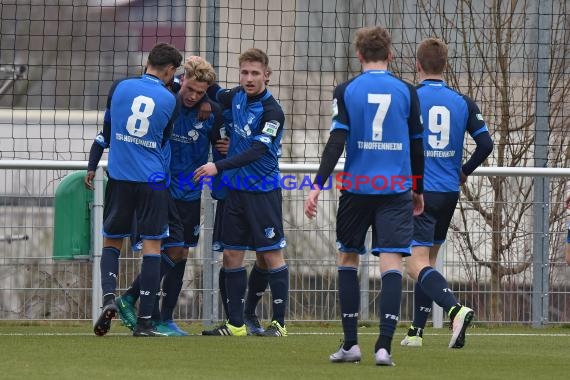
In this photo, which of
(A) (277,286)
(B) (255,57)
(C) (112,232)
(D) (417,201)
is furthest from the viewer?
(A) (277,286)

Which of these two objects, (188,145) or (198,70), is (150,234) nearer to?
(188,145)

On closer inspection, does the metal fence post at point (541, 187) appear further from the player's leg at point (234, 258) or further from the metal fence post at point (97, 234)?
the metal fence post at point (97, 234)

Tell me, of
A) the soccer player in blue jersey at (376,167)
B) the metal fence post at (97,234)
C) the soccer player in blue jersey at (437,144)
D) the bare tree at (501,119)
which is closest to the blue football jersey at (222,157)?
the metal fence post at (97,234)

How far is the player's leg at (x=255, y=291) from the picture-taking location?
10.3 metres

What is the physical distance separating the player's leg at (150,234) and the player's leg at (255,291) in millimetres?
1014

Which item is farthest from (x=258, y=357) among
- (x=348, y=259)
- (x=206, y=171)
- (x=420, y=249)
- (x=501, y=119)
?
(x=501, y=119)

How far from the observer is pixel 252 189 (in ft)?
Result: 32.6

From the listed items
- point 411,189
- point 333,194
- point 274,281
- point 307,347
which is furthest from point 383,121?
point 333,194

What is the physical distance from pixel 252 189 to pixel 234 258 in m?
0.52

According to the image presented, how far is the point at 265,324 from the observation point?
38.9 ft

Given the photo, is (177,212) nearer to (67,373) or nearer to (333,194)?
(333,194)

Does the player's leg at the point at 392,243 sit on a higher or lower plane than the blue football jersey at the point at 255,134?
lower

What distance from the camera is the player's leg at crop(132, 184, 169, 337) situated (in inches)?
372

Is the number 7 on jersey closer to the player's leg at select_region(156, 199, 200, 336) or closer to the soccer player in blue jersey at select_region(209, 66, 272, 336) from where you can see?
the soccer player in blue jersey at select_region(209, 66, 272, 336)
